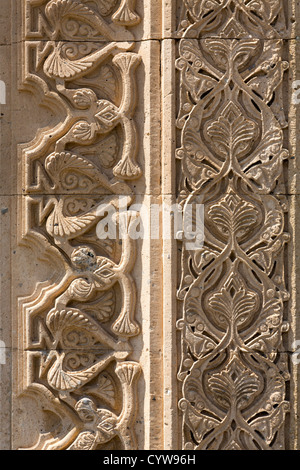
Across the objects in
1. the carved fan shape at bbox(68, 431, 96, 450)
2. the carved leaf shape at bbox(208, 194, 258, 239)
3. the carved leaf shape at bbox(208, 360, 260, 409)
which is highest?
the carved leaf shape at bbox(208, 194, 258, 239)

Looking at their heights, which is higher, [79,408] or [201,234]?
[201,234]

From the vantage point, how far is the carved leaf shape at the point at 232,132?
2.78 m

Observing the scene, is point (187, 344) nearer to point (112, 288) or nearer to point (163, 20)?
point (112, 288)

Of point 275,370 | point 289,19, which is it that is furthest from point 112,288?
point 289,19

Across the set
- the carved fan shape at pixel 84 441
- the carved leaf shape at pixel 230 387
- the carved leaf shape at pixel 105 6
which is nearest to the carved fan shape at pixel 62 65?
the carved leaf shape at pixel 105 6

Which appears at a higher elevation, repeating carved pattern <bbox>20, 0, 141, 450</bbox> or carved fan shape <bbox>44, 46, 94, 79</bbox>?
carved fan shape <bbox>44, 46, 94, 79</bbox>

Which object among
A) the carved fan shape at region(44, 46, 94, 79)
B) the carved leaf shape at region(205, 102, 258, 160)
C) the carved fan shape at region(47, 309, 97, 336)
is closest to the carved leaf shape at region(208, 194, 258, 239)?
the carved leaf shape at region(205, 102, 258, 160)

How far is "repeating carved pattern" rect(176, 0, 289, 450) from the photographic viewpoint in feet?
9.06

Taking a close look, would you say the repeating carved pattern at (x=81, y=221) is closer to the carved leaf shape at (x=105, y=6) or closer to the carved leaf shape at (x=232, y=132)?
the carved leaf shape at (x=105, y=6)

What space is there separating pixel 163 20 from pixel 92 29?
0.32 meters

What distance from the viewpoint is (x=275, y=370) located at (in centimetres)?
277

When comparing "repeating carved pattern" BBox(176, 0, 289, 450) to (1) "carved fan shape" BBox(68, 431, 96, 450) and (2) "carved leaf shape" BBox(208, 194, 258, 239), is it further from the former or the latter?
(1) "carved fan shape" BBox(68, 431, 96, 450)
